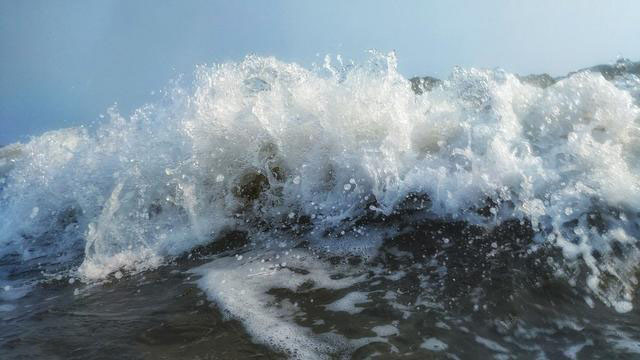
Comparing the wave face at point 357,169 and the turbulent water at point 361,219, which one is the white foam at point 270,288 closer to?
the turbulent water at point 361,219

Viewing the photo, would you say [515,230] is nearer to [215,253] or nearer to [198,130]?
[215,253]

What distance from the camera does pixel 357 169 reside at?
399 cm

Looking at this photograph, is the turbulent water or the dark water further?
the turbulent water

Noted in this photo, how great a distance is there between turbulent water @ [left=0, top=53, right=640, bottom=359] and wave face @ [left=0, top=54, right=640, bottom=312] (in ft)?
0.05

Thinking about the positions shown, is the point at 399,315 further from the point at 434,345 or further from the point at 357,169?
the point at 357,169

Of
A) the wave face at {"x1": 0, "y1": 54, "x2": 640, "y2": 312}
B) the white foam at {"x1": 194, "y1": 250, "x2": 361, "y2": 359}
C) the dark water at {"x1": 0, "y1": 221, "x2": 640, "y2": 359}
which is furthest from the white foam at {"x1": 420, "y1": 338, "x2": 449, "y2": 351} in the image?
the wave face at {"x1": 0, "y1": 54, "x2": 640, "y2": 312}

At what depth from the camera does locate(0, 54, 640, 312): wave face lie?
316cm

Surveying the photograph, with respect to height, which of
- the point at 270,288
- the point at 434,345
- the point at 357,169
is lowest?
the point at 434,345

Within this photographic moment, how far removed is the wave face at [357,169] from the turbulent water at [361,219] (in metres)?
0.02

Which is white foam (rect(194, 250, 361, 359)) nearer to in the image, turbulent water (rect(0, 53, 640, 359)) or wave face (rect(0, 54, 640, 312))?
turbulent water (rect(0, 53, 640, 359))

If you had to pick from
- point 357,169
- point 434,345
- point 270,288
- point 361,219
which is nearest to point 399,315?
point 434,345

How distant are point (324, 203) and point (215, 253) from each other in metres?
0.96

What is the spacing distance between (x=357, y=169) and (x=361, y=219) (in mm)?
543

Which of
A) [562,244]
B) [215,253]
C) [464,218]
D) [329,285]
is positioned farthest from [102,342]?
[562,244]
